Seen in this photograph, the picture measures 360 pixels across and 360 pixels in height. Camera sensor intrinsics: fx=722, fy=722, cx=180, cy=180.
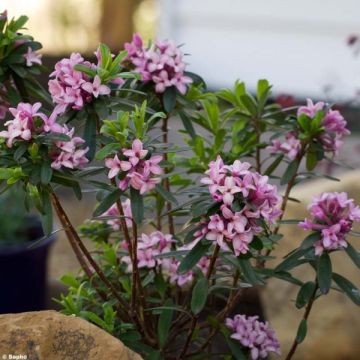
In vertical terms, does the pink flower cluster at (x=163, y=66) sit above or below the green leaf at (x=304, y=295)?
above

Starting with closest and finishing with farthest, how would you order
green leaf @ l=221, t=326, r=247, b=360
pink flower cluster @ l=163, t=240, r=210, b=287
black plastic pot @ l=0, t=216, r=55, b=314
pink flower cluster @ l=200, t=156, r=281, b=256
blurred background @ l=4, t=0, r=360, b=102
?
pink flower cluster @ l=200, t=156, r=281, b=256, green leaf @ l=221, t=326, r=247, b=360, pink flower cluster @ l=163, t=240, r=210, b=287, black plastic pot @ l=0, t=216, r=55, b=314, blurred background @ l=4, t=0, r=360, b=102

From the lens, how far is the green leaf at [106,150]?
3.86ft

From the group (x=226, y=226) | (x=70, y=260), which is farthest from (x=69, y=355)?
(x=70, y=260)

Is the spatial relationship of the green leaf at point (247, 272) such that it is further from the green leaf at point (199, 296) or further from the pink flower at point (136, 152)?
the pink flower at point (136, 152)

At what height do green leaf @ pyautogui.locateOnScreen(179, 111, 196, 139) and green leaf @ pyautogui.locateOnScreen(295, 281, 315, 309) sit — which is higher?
green leaf @ pyautogui.locateOnScreen(179, 111, 196, 139)

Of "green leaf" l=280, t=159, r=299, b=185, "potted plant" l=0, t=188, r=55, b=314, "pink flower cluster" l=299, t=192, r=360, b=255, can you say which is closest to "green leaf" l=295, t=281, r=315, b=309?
"pink flower cluster" l=299, t=192, r=360, b=255

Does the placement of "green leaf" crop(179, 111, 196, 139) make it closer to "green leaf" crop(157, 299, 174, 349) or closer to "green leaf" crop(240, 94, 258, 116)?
"green leaf" crop(240, 94, 258, 116)

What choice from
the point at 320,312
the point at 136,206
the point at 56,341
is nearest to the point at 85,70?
the point at 136,206

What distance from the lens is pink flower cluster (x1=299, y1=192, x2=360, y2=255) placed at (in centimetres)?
129

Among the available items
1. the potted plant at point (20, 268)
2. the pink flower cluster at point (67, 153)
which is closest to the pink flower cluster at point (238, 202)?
the pink flower cluster at point (67, 153)

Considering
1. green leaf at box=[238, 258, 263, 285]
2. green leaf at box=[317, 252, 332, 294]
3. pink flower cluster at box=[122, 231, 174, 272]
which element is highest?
green leaf at box=[238, 258, 263, 285]

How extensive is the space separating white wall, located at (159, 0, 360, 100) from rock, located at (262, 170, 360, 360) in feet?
8.64

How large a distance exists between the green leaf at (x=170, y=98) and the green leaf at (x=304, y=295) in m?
0.45

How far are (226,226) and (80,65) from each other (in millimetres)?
380
